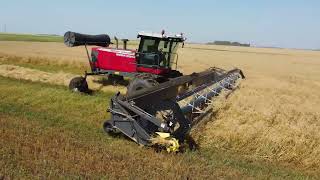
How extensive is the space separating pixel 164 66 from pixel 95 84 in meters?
3.75

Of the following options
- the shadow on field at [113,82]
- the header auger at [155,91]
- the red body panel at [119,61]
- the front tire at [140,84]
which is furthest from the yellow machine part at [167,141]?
the shadow on field at [113,82]

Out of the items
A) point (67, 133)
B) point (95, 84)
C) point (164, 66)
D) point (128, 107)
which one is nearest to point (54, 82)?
point (95, 84)

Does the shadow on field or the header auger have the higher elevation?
the header auger

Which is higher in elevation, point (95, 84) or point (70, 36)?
point (70, 36)

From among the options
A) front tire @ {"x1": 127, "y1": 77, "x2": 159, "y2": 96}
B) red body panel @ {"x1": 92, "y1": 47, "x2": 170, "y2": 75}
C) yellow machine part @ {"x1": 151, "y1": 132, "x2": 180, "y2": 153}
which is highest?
red body panel @ {"x1": 92, "y1": 47, "x2": 170, "y2": 75}

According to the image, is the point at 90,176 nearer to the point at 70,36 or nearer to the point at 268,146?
the point at 268,146

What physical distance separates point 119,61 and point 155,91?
7700 mm

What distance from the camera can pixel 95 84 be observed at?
17656 mm

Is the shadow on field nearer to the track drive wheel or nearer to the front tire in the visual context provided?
the track drive wheel

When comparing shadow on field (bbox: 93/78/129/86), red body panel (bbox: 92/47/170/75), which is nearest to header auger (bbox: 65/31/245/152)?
red body panel (bbox: 92/47/170/75)

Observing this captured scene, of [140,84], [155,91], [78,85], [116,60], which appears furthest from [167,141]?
[116,60]

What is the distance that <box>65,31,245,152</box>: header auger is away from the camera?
328 inches

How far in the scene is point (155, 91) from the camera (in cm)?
862

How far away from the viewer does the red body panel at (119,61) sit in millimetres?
15089
